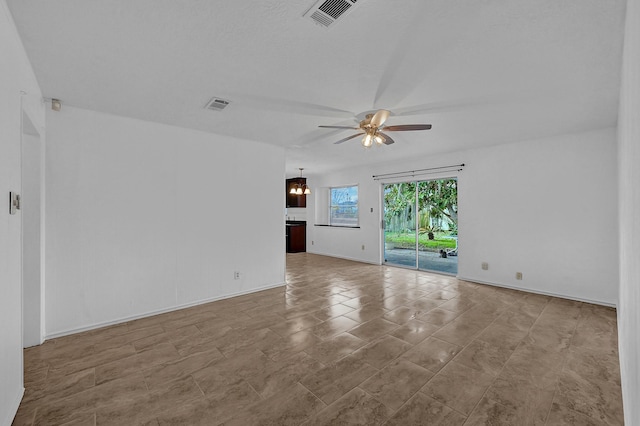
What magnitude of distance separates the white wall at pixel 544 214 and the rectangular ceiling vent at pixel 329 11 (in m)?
4.23

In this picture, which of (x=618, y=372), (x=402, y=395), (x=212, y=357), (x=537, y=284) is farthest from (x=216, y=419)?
(x=537, y=284)

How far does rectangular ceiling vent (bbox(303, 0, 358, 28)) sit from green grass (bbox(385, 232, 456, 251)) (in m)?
5.14

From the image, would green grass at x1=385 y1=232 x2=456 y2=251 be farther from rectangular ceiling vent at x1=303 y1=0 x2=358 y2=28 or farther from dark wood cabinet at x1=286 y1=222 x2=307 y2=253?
rectangular ceiling vent at x1=303 y1=0 x2=358 y2=28

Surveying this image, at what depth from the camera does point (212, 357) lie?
2.44 m

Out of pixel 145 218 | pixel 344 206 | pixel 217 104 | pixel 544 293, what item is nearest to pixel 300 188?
pixel 344 206

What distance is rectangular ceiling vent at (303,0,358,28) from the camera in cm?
151

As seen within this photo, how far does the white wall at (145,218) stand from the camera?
293cm

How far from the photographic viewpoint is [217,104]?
295 cm

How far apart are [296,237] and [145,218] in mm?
5617

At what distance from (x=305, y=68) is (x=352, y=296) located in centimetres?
319

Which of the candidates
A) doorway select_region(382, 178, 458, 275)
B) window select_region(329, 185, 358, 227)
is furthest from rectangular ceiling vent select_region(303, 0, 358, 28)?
window select_region(329, 185, 358, 227)

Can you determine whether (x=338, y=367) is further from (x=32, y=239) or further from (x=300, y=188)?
(x=300, y=188)

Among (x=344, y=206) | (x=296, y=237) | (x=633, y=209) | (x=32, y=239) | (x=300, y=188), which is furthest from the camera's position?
(x=296, y=237)

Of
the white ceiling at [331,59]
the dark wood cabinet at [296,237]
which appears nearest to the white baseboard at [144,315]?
the white ceiling at [331,59]
